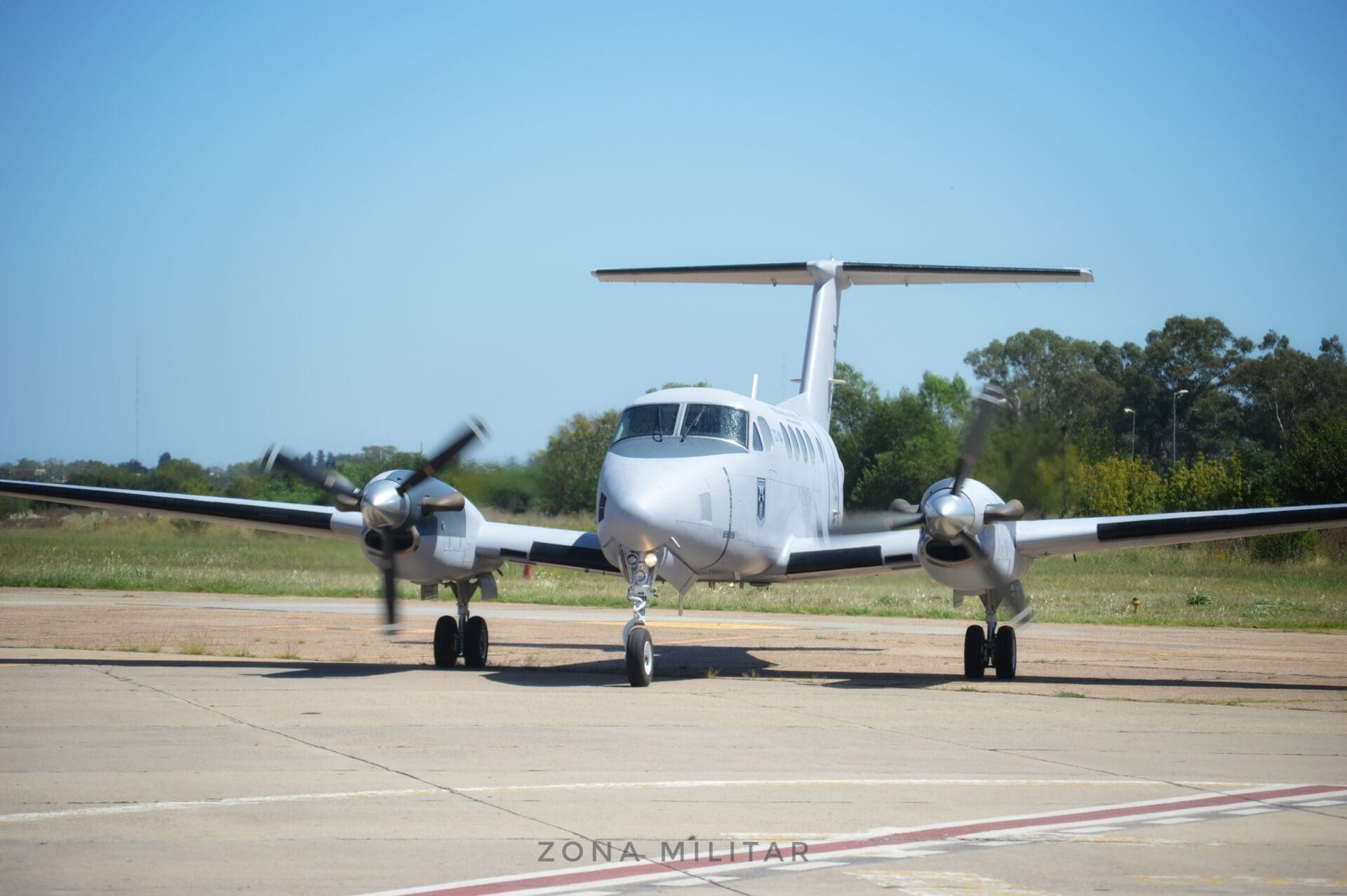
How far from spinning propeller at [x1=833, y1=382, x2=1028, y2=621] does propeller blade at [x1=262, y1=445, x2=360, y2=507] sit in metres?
6.98

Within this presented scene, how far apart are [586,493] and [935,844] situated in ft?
83.2

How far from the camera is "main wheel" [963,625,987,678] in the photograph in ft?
56.4

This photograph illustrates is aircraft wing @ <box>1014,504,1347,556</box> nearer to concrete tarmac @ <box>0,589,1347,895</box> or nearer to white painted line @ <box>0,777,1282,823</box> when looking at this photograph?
concrete tarmac @ <box>0,589,1347,895</box>

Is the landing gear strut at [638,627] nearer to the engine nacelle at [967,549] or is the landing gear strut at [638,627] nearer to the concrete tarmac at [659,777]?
the concrete tarmac at [659,777]

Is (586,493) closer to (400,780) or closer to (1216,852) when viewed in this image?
(400,780)

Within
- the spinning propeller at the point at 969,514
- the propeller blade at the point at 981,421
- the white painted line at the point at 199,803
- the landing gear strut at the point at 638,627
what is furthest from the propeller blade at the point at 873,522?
the white painted line at the point at 199,803

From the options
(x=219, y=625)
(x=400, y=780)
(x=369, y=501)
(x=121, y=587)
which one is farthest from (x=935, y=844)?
(x=121, y=587)

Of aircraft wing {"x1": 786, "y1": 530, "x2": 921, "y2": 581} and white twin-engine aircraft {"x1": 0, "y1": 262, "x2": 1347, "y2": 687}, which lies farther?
aircraft wing {"x1": 786, "y1": 530, "x2": 921, "y2": 581}

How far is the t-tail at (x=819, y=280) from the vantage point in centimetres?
2217

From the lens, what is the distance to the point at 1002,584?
54.3 ft

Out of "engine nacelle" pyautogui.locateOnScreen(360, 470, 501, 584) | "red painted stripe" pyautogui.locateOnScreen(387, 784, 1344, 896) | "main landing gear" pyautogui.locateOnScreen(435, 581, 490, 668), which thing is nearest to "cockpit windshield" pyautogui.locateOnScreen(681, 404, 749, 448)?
"engine nacelle" pyautogui.locateOnScreen(360, 470, 501, 584)

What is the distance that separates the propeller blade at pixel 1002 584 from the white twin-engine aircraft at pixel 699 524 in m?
0.02

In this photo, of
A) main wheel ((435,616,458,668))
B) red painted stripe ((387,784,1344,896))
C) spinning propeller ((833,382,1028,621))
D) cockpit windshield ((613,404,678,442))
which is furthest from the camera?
main wheel ((435,616,458,668))

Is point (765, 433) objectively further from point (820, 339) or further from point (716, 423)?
point (820, 339)
